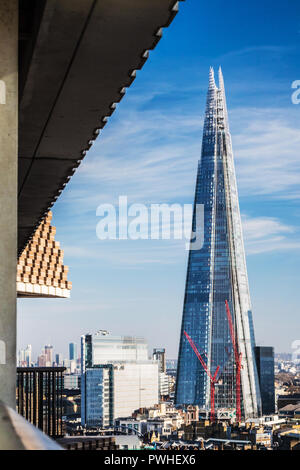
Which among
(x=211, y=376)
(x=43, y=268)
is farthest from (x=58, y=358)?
(x=43, y=268)

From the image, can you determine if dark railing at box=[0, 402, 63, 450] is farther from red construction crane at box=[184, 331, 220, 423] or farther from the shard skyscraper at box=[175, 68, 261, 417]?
red construction crane at box=[184, 331, 220, 423]

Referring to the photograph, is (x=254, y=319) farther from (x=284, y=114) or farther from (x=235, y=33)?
(x=235, y=33)

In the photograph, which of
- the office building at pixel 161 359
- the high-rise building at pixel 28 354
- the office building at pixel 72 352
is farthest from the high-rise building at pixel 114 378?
the office building at pixel 72 352

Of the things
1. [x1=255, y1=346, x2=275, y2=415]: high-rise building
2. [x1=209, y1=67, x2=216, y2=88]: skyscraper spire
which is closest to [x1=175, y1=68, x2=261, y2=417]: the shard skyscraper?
[x1=255, y1=346, x2=275, y2=415]: high-rise building

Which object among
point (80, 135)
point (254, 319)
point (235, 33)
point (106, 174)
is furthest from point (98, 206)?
point (80, 135)

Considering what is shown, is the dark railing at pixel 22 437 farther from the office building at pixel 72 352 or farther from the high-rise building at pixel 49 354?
the office building at pixel 72 352

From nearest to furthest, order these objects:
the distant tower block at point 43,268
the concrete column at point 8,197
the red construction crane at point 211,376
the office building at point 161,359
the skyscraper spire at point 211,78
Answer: the concrete column at point 8,197, the distant tower block at point 43,268, the red construction crane at point 211,376, the skyscraper spire at point 211,78, the office building at point 161,359
